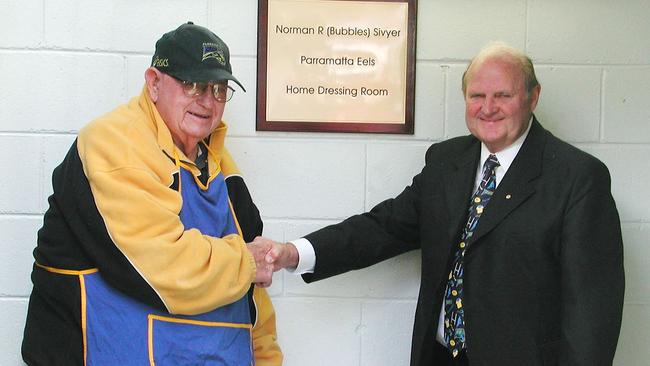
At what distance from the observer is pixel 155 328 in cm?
186

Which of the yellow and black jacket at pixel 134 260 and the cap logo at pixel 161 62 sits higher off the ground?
the cap logo at pixel 161 62

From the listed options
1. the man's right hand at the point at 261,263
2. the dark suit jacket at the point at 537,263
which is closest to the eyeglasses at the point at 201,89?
the man's right hand at the point at 261,263

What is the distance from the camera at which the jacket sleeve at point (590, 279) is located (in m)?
1.96

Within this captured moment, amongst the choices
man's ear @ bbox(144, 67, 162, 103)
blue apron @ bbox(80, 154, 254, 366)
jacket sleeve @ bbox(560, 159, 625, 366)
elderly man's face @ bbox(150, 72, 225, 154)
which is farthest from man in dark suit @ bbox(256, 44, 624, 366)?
man's ear @ bbox(144, 67, 162, 103)

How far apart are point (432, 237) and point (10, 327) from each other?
4.48ft

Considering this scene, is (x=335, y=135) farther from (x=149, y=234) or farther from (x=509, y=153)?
(x=149, y=234)

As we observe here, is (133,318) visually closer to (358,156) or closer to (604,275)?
(358,156)

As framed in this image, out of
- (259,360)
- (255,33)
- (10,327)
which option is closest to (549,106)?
(255,33)

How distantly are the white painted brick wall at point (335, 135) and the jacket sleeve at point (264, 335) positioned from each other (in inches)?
7.9

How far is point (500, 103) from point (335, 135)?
563 millimetres

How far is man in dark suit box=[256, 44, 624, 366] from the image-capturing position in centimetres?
198

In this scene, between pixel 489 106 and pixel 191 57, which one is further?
pixel 489 106

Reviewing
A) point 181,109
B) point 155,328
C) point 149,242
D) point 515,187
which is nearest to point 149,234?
point 149,242

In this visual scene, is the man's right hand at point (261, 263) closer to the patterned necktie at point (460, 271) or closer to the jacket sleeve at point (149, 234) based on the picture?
the jacket sleeve at point (149, 234)
